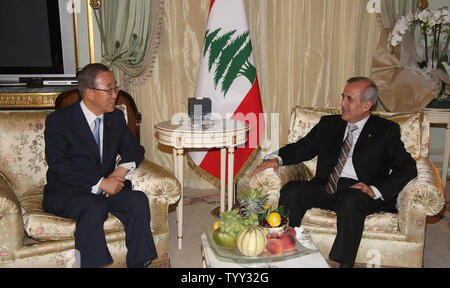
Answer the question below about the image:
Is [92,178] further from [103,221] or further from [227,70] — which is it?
[227,70]

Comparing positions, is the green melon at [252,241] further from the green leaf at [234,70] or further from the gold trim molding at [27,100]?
the gold trim molding at [27,100]

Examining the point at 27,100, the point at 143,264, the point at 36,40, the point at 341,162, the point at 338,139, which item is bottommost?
the point at 143,264

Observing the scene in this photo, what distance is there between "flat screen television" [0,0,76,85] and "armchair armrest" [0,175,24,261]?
1960 millimetres

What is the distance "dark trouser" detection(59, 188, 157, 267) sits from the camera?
93.9 inches

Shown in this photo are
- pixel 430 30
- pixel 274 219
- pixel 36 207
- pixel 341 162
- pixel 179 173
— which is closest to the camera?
pixel 274 219

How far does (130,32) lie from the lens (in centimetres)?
415

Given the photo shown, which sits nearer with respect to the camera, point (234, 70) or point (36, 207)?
point (36, 207)

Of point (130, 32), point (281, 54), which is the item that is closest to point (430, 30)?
point (281, 54)

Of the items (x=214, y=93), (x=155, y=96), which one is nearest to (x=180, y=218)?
(x=214, y=93)

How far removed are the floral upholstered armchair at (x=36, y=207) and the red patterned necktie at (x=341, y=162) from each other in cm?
105

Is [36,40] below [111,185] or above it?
above

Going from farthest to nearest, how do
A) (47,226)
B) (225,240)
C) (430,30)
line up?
(430,30)
(47,226)
(225,240)

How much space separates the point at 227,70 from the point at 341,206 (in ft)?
5.28

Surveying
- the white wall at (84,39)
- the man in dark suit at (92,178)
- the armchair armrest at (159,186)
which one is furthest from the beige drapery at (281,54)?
the armchair armrest at (159,186)
